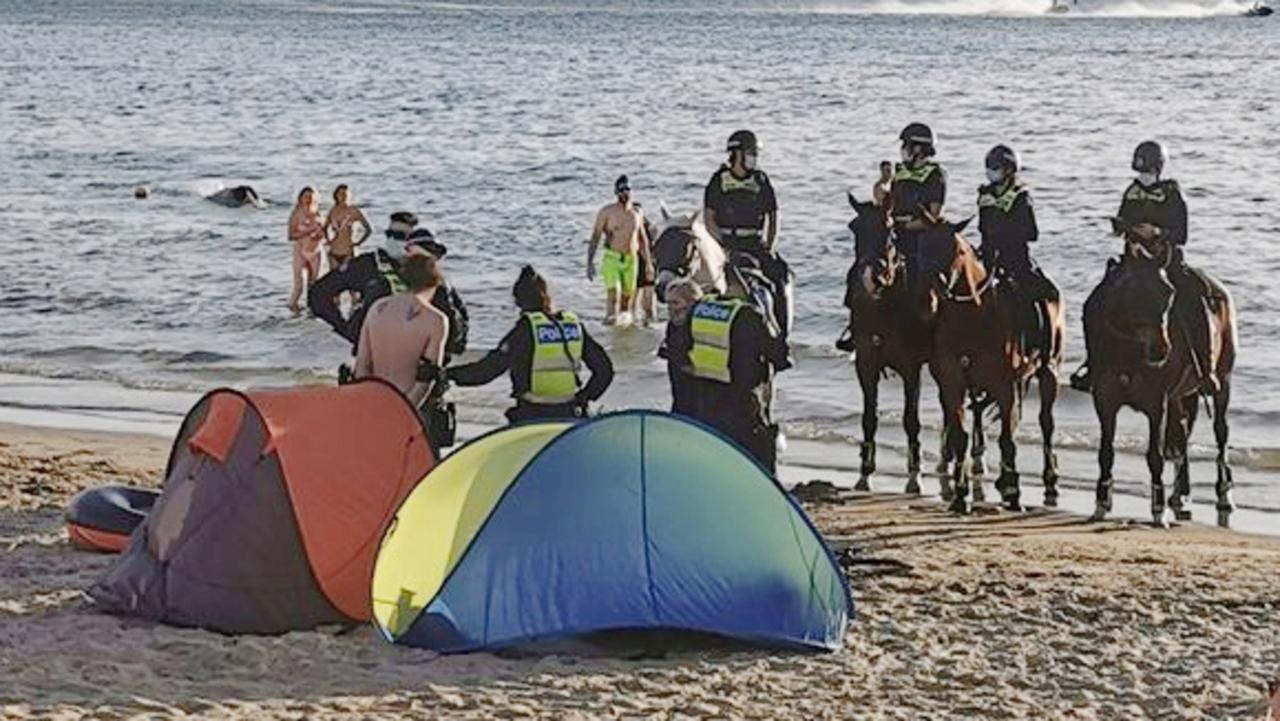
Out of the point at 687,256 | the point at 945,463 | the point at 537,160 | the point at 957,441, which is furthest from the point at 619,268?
the point at 537,160

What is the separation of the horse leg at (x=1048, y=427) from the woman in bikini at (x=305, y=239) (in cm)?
1359

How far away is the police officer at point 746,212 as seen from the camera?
17406 mm

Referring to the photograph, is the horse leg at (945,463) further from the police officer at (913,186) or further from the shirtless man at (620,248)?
the shirtless man at (620,248)

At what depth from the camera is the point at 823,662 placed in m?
11.7

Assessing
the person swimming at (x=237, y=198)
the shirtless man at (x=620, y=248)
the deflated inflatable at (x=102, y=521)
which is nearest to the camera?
the deflated inflatable at (x=102, y=521)

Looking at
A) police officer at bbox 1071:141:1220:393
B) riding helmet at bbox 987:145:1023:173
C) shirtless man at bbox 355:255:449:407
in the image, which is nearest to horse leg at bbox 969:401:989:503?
police officer at bbox 1071:141:1220:393

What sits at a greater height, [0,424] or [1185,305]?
[1185,305]

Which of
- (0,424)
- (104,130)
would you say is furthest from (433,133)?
(0,424)

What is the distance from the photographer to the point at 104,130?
67.5 metres

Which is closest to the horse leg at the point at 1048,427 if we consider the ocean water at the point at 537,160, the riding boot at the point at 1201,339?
the riding boot at the point at 1201,339

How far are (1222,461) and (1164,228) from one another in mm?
2577

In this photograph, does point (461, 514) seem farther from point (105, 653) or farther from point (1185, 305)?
point (1185, 305)

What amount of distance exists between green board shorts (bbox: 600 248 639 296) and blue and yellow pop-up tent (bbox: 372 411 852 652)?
15.0 meters

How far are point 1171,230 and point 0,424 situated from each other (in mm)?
10682
